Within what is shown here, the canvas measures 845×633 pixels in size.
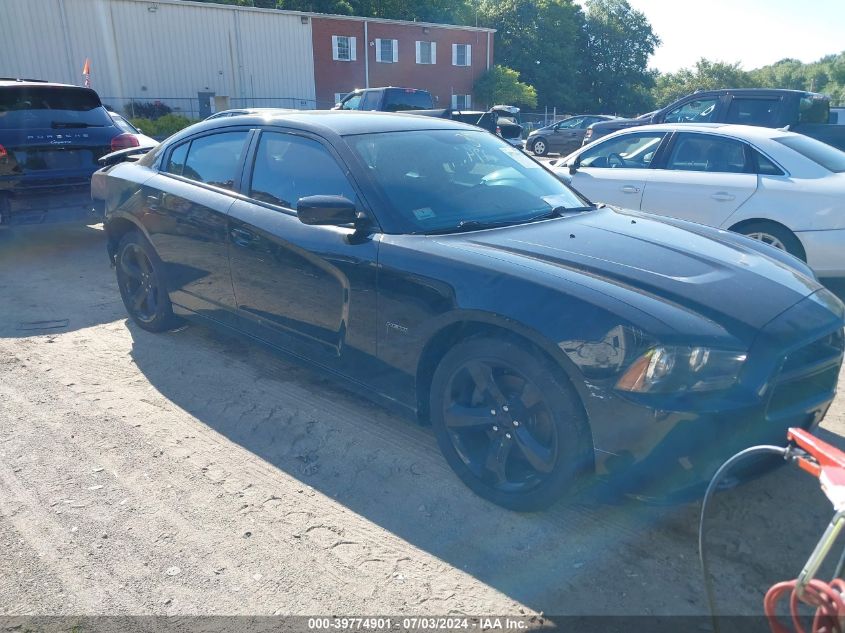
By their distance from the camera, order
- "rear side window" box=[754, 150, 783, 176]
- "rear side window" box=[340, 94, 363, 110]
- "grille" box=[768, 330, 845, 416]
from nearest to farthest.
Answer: "grille" box=[768, 330, 845, 416] → "rear side window" box=[754, 150, 783, 176] → "rear side window" box=[340, 94, 363, 110]

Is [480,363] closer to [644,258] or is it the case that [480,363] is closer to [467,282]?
A: [467,282]

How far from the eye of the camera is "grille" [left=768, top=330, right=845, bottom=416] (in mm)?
2678

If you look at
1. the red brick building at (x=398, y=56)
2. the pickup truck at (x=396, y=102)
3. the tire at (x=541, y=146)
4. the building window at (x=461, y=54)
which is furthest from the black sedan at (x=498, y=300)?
the building window at (x=461, y=54)

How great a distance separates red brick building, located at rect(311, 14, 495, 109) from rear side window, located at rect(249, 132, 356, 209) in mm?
32291

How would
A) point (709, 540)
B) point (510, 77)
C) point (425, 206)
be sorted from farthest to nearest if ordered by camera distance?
point (510, 77)
point (425, 206)
point (709, 540)

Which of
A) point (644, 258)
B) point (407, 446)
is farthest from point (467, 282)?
point (407, 446)

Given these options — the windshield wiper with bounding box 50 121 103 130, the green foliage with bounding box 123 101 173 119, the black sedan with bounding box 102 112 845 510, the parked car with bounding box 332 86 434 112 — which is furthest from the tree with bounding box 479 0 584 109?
the black sedan with bounding box 102 112 845 510

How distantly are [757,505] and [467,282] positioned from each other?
5.40 ft

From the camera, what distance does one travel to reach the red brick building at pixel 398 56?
34625 mm

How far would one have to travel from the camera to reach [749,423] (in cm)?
256

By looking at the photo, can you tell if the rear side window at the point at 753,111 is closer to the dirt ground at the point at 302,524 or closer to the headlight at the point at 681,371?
the dirt ground at the point at 302,524

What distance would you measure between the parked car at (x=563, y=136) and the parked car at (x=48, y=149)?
18.8m

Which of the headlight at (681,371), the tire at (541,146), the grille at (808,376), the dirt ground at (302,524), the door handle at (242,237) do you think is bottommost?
the tire at (541,146)

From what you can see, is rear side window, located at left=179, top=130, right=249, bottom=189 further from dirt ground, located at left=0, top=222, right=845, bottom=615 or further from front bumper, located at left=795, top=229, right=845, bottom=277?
front bumper, located at left=795, top=229, right=845, bottom=277
